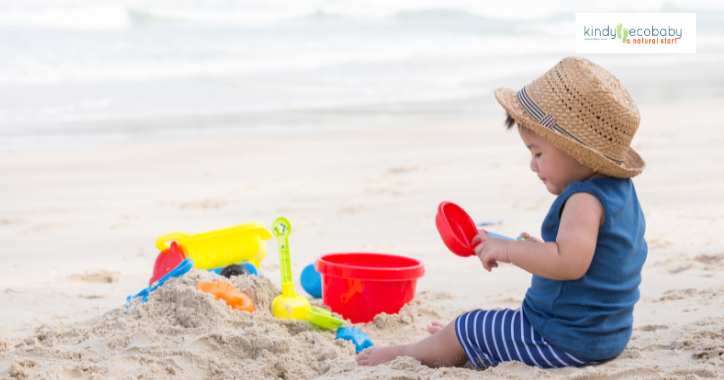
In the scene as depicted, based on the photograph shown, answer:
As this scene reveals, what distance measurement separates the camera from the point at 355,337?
3.61 m

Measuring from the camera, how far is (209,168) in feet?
25.2

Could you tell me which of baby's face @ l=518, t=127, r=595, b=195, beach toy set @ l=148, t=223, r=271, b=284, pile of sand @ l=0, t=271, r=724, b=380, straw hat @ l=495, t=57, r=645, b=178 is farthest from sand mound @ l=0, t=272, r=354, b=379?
straw hat @ l=495, t=57, r=645, b=178

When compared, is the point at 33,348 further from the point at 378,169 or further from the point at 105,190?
the point at 378,169

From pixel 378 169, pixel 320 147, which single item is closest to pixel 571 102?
pixel 378 169

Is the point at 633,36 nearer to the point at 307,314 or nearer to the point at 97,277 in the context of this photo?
the point at 97,277

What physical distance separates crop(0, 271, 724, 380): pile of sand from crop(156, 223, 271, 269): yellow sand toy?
1.32 ft

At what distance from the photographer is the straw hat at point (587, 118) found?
109 inches

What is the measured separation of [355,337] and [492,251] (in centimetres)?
91

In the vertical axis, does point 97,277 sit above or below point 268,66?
below

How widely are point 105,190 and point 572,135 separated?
4809 mm

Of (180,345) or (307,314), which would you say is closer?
(180,345)

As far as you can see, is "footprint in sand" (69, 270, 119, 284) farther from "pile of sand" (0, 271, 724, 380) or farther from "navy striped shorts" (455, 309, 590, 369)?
"navy striped shorts" (455, 309, 590, 369)

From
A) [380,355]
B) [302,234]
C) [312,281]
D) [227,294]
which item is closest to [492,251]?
[380,355]

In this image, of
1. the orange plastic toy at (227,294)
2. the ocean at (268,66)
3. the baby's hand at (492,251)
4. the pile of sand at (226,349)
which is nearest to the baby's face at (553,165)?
the baby's hand at (492,251)
